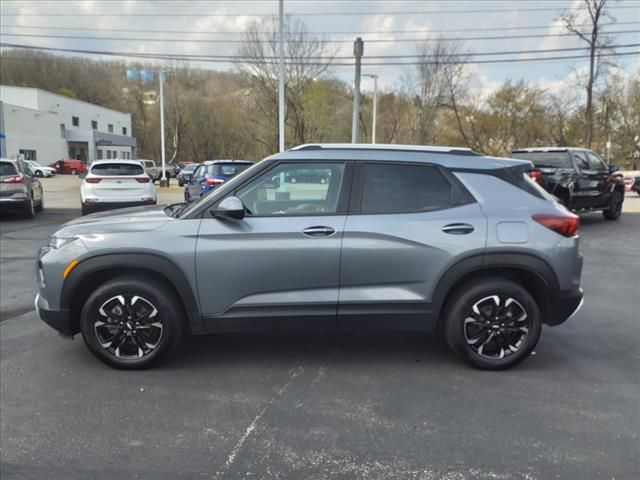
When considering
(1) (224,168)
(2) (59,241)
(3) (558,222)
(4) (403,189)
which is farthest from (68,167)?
(3) (558,222)

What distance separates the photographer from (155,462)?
2807 mm

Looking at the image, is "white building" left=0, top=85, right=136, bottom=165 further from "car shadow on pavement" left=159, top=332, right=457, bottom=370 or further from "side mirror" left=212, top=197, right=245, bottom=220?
"side mirror" left=212, top=197, right=245, bottom=220

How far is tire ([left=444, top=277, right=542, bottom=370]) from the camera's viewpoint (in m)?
3.86

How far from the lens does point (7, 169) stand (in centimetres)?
1296

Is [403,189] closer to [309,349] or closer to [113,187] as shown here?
[309,349]

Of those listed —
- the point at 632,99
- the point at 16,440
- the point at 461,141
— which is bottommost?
the point at 16,440

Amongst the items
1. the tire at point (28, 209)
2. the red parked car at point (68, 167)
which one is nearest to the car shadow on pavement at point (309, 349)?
the tire at point (28, 209)

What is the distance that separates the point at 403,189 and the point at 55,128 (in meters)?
72.5

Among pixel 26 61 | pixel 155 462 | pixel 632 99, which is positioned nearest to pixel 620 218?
pixel 155 462

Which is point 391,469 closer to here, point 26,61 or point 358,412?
point 358,412

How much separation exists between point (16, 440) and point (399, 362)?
2.75m

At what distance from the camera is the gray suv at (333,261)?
375cm

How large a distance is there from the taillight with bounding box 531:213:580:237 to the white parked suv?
A: 36.3ft

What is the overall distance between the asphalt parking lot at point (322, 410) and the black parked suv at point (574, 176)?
7315mm
